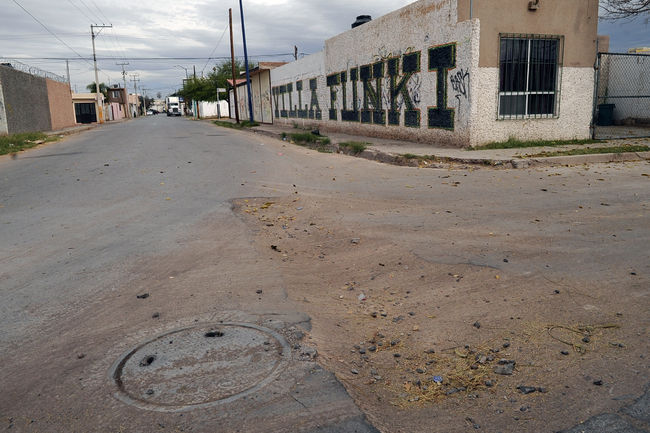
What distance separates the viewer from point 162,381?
8.29ft

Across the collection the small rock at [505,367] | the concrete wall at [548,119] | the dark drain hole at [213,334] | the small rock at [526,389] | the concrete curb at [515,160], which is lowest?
the small rock at [526,389]

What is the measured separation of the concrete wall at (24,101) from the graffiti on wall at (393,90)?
1667cm

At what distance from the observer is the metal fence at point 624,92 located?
19.5 meters

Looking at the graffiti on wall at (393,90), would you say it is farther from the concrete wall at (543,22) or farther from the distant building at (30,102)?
the distant building at (30,102)

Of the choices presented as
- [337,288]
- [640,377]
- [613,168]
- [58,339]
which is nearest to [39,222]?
[58,339]

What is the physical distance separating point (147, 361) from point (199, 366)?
0.32 metres

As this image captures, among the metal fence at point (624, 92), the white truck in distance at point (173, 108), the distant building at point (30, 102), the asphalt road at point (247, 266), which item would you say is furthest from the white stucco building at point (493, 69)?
the white truck in distance at point (173, 108)

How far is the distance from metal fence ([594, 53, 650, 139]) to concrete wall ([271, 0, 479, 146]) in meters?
8.72

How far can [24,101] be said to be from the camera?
97.0ft

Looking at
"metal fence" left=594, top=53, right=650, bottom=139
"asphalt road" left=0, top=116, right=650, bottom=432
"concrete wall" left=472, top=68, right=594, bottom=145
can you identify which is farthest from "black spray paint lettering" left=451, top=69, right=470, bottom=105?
"metal fence" left=594, top=53, right=650, bottom=139

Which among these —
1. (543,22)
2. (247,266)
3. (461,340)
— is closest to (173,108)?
(543,22)

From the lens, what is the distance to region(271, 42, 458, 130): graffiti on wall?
536 inches

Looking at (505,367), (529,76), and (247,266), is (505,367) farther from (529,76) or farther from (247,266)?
(529,76)

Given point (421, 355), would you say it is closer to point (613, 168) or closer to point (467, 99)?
point (613, 168)
